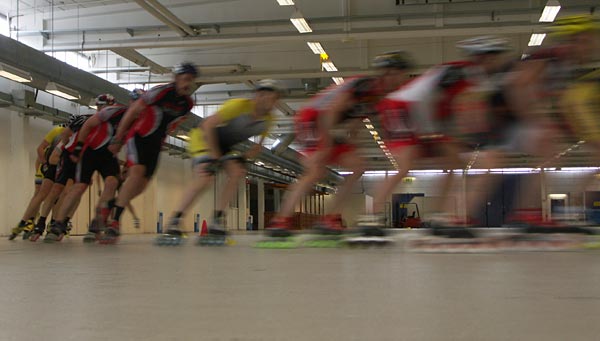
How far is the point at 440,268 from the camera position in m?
2.71

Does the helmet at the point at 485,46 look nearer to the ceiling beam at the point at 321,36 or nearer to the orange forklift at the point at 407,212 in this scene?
the ceiling beam at the point at 321,36

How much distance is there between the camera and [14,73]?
11.0 m

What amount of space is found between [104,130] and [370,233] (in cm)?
358

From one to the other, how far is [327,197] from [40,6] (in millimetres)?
32129

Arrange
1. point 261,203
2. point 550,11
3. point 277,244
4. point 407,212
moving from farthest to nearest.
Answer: point 261,203, point 407,212, point 550,11, point 277,244

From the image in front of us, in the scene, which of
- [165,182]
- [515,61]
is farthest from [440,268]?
[165,182]

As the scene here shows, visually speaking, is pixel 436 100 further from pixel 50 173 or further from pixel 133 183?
pixel 50 173

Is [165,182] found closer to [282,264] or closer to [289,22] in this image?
[289,22]

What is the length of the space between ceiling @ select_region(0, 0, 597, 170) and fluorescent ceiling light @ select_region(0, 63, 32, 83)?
1.78 metres

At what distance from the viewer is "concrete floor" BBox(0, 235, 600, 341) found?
1.31 metres

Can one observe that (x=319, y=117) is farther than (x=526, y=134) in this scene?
Yes

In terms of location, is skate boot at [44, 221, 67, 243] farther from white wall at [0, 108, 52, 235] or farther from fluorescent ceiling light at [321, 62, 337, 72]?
white wall at [0, 108, 52, 235]

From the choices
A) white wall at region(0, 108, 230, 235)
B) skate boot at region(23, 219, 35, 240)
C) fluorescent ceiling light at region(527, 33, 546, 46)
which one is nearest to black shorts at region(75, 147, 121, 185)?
skate boot at region(23, 219, 35, 240)

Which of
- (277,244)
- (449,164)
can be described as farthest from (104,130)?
(449,164)
